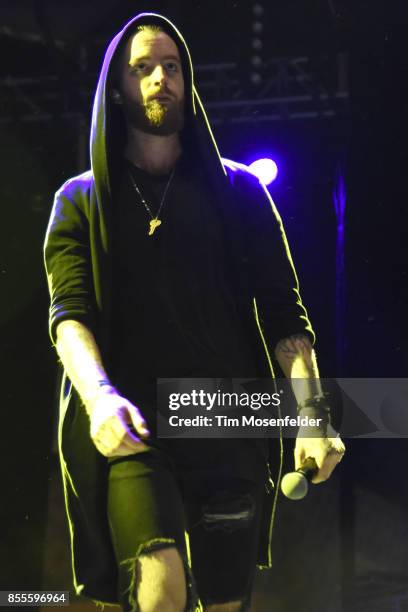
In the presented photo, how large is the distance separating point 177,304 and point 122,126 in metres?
0.48

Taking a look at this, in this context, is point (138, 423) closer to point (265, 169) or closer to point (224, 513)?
point (224, 513)

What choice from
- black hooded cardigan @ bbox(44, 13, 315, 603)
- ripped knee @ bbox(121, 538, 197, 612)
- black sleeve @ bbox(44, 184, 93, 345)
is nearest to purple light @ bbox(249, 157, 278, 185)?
black hooded cardigan @ bbox(44, 13, 315, 603)

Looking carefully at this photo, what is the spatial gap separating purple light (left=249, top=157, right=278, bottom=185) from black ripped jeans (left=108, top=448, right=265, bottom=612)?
3.29 ft

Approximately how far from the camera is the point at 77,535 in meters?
1.85

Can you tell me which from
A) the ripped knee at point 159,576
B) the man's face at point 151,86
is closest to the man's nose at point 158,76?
the man's face at point 151,86

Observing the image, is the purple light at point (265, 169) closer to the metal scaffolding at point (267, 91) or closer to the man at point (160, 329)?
the metal scaffolding at point (267, 91)

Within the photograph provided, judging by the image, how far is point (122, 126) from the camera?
6.89ft

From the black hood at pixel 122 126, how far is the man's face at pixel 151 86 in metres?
0.02

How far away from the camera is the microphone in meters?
1.79

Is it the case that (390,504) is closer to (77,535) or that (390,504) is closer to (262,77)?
(77,535)

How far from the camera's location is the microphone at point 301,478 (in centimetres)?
179

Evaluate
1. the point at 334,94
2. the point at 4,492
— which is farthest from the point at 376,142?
the point at 4,492

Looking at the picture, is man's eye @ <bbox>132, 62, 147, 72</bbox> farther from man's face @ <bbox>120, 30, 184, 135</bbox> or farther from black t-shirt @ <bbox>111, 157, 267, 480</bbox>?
black t-shirt @ <bbox>111, 157, 267, 480</bbox>

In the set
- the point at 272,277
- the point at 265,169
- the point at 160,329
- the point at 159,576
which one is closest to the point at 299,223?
the point at 265,169
